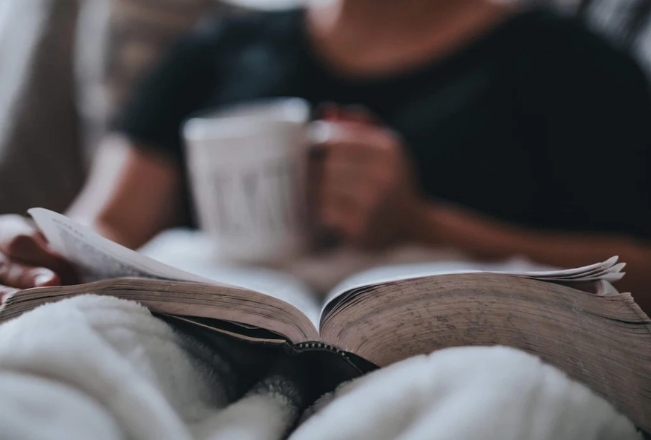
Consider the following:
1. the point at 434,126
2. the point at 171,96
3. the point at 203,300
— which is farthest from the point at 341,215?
the point at 171,96

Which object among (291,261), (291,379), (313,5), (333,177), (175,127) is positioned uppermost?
(313,5)

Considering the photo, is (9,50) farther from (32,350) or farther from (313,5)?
(32,350)

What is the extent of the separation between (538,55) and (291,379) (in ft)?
2.42

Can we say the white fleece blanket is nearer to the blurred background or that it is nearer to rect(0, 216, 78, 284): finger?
rect(0, 216, 78, 284): finger

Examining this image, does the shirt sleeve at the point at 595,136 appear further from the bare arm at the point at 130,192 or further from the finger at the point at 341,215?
the bare arm at the point at 130,192

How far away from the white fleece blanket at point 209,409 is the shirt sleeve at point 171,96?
0.70m

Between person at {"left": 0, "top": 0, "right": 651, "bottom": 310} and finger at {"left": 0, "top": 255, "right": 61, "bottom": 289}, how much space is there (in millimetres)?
366

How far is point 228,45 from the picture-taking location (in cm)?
103

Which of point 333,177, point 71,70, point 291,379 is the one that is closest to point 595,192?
point 333,177

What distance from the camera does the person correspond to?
754mm

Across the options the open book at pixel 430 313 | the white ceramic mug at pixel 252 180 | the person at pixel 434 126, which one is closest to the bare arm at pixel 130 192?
the person at pixel 434 126

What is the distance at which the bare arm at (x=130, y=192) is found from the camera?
0.88 meters

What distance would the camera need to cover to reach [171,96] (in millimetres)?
978

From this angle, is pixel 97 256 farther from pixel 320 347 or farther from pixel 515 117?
pixel 515 117
